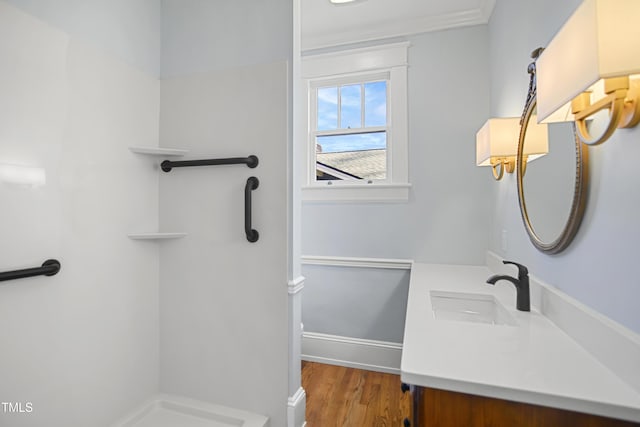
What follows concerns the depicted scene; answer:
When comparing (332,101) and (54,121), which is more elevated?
(332,101)

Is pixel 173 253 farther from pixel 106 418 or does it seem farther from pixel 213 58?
pixel 213 58

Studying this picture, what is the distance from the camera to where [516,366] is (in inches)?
31.8

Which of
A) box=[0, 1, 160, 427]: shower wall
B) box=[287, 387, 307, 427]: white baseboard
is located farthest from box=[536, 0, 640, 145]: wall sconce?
box=[0, 1, 160, 427]: shower wall

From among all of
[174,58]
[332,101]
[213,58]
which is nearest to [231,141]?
[213,58]

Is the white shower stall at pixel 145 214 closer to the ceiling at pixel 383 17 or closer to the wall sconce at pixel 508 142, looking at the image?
the ceiling at pixel 383 17

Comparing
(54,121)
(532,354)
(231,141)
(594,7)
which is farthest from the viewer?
(231,141)

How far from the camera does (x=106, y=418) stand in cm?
146

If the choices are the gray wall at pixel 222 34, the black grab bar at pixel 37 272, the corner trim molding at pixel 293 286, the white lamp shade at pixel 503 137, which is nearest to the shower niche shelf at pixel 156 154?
the black grab bar at pixel 37 272

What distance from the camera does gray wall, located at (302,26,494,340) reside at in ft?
7.34

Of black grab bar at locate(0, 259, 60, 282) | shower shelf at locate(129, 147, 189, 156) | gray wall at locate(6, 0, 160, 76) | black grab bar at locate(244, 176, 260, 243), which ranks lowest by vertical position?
black grab bar at locate(0, 259, 60, 282)

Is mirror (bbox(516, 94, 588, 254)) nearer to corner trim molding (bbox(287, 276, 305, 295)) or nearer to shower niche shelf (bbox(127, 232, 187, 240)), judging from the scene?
corner trim molding (bbox(287, 276, 305, 295))

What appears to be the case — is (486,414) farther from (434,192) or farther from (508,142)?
(434,192)

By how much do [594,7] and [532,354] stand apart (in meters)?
0.87

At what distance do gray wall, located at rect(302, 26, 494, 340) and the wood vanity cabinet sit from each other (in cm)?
163
